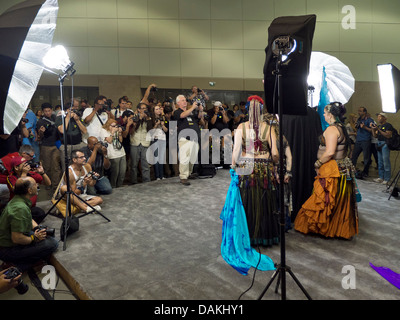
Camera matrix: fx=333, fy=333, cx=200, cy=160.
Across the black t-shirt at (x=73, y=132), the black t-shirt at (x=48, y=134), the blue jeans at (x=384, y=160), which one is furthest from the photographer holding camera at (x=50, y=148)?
the blue jeans at (x=384, y=160)

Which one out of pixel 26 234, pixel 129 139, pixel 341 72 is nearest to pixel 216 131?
pixel 129 139

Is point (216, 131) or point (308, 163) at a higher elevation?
point (216, 131)

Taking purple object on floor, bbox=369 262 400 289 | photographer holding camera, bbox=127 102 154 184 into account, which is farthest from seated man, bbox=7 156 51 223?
purple object on floor, bbox=369 262 400 289

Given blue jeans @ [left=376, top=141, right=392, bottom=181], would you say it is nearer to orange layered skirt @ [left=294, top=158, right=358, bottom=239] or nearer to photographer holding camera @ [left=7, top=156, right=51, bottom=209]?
orange layered skirt @ [left=294, top=158, right=358, bottom=239]

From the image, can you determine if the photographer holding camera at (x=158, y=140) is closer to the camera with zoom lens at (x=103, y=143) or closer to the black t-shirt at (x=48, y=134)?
the camera with zoom lens at (x=103, y=143)

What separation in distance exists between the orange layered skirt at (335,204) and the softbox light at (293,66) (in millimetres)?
1216

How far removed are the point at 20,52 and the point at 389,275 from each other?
11.4 feet

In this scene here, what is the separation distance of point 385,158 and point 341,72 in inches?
119

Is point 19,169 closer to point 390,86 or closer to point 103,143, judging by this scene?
point 103,143

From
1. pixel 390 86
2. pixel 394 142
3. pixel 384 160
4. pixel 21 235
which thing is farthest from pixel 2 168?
pixel 384 160

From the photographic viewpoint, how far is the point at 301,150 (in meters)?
4.27

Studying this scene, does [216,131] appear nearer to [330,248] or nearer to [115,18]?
[330,248]

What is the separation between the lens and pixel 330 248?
352 centimetres

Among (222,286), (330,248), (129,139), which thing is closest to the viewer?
(222,286)
